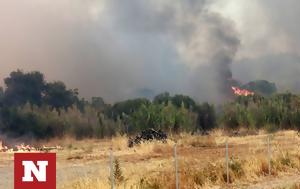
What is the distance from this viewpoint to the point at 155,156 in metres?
39.4

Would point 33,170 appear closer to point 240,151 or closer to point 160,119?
point 240,151

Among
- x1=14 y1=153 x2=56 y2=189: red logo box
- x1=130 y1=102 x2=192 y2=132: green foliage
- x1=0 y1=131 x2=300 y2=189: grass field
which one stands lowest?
x1=0 y1=131 x2=300 y2=189: grass field

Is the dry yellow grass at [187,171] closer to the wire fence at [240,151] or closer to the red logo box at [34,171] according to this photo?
the wire fence at [240,151]

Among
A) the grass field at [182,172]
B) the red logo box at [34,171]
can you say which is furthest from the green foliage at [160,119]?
the red logo box at [34,171]

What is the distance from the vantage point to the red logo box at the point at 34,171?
520 inches

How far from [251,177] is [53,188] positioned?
14636 millimetres

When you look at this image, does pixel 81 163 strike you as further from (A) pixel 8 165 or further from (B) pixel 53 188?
(B) pixel 53 188

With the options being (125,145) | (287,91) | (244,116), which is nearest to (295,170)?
(125,145)

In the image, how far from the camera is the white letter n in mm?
13250

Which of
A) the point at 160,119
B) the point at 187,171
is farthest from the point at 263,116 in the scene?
the point at 187,171

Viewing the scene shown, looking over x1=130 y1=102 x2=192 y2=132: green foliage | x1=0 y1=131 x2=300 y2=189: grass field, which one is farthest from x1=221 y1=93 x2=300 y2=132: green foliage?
x1=0 y1=131 x2=300 y2=189: grass field

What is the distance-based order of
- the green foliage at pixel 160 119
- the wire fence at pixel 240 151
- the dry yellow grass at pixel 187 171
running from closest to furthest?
the wire fence at pixel 240 151 < the dry yellow grass at pixel 187 171 < the green foliage at pixel 160 119

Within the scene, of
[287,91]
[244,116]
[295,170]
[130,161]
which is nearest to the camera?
[295,170]

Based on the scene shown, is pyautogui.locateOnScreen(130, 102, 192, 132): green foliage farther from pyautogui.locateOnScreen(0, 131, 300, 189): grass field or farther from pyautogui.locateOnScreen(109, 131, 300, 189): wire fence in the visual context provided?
pyautogui.locateOnScreen(0, 131, 300, 189): grass field
